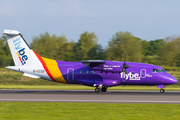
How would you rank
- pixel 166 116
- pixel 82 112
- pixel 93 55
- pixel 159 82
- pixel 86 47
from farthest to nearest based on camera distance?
pixel 86 47
pixel 93 55
pixel 159 82
pixel 82 112
pixel 166 116

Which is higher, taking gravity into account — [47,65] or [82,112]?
[47,65]

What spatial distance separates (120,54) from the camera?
68250mm

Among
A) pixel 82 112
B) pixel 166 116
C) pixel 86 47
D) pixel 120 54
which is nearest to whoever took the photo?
pixel 166 116

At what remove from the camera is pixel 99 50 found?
77.9m

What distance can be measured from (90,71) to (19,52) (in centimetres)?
834

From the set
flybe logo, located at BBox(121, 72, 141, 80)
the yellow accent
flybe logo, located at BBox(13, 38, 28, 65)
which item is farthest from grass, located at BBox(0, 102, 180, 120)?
flybe logo, located at BBox(13, 38, 28, 65)

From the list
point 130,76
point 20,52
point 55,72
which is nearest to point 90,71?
point 55,72

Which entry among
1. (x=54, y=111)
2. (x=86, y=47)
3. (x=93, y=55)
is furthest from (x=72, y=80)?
(x=86, y=47)

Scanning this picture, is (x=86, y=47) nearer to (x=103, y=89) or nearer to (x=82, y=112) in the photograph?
(x=103, y=89)

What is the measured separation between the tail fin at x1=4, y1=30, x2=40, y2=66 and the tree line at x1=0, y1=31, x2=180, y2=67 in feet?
134

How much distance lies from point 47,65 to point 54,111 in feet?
46.1

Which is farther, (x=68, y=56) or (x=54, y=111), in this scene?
(x=68, y=56)

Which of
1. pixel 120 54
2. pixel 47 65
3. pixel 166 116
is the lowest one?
pixel 166 116

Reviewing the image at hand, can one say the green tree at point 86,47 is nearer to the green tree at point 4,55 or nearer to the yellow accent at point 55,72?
the green tree at point 4,55
